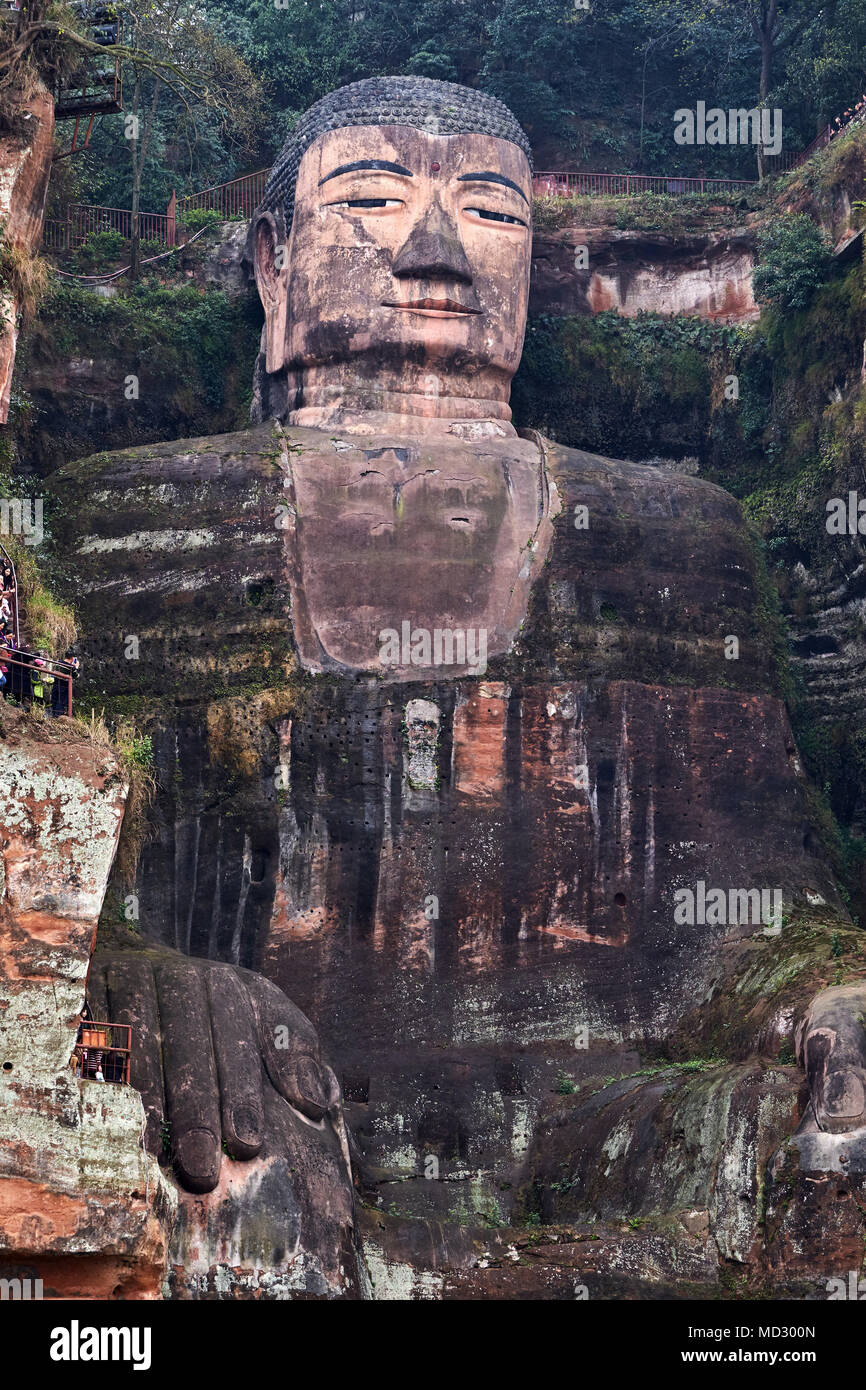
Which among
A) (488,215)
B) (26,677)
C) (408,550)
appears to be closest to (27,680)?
(26,677)

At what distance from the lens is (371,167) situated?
27.8 metres

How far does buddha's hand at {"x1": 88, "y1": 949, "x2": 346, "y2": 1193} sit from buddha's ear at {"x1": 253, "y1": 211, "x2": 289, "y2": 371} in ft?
31.8

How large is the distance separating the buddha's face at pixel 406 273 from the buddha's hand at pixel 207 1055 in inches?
354

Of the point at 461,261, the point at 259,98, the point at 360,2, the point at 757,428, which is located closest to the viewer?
the point at 461,261

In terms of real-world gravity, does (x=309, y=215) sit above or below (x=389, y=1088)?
above

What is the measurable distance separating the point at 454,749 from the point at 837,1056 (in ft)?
20.8

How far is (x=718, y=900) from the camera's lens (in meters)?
24.7

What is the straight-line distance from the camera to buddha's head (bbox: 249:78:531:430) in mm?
27391

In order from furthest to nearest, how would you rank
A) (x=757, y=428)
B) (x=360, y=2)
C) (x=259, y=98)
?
(x=360, y=2) < (x=259, y=98) < (x=757, y=428)

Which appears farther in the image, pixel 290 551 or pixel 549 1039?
pixel 290 551

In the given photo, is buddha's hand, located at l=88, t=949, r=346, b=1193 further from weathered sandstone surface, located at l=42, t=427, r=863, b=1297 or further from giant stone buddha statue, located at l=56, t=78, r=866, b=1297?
weathered sandstone surface, located at l=42, t=427, r=863, b=1297

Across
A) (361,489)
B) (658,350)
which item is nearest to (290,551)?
(361,489)

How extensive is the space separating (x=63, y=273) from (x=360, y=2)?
889cm

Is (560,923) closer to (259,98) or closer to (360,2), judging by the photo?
(259,98)
